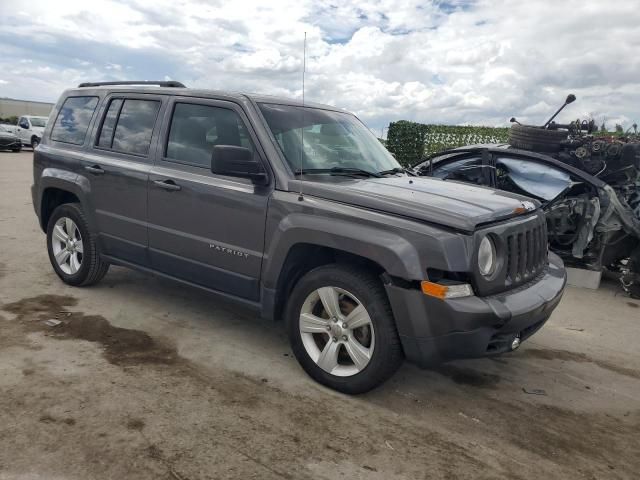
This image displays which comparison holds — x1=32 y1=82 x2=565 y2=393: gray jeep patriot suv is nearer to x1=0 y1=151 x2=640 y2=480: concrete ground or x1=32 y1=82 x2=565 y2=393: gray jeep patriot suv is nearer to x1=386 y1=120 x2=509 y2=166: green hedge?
x1=0 y1=151 x2=640 y2=480: concrete ground

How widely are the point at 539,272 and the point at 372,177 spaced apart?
1.38m

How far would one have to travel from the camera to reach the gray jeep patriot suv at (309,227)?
301 cm

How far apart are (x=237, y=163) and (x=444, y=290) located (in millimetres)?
1573

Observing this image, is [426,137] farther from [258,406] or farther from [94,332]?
[258,406]

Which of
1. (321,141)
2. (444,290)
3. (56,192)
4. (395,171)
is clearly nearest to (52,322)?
(56,192)

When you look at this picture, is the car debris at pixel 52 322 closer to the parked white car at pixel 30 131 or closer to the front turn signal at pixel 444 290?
the front turn signal at pixel 444 290

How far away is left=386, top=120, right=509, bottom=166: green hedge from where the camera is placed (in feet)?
49.0

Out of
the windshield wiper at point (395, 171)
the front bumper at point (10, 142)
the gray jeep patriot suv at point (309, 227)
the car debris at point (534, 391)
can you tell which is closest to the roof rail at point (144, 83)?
the gray jeep patriot suv at point (309, 227)

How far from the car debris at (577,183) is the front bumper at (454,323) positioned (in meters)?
3.16

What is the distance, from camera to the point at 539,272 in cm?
371

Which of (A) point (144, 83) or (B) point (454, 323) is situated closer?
(B) point (454, 323)

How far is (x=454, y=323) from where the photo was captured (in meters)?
2.92

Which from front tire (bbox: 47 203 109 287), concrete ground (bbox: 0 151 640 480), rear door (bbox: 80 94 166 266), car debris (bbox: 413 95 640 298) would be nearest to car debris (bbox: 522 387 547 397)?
concrete ground (bbox: 0 151 640 480)

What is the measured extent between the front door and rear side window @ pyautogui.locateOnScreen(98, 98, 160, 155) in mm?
231
